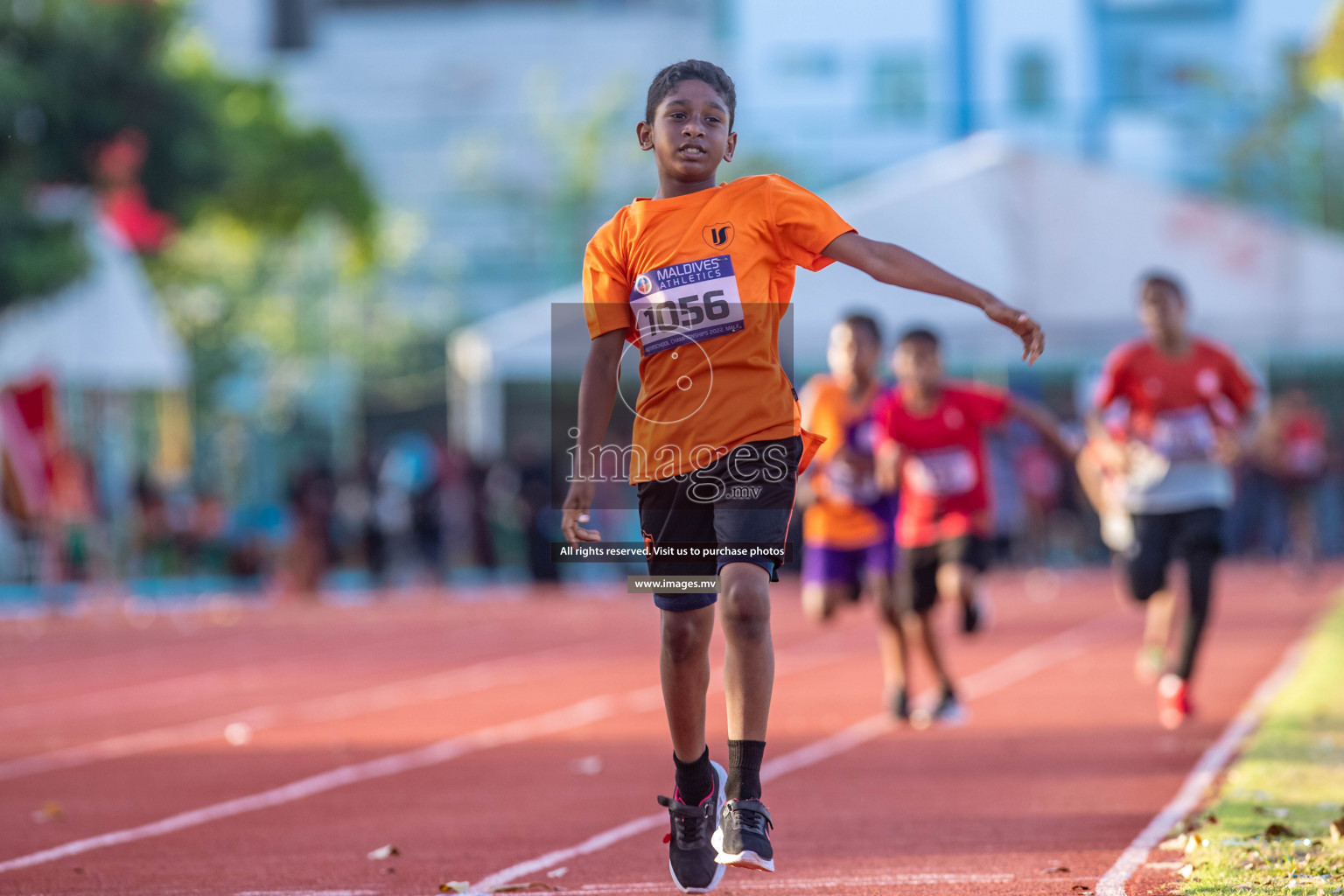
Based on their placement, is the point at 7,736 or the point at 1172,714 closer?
the point at 1172,714

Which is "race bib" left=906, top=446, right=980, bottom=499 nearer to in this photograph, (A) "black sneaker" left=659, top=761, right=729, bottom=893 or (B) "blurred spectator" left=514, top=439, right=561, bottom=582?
(A) "black sneaker" left=659, top=761, right=729, bottom=893

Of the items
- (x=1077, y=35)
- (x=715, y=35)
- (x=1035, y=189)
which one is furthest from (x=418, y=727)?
(x=715, y=35)

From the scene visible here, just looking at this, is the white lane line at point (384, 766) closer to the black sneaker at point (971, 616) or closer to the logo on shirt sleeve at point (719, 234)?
the black sneaker at point (971, 616)

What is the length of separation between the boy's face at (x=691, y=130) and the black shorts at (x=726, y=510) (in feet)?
2.24

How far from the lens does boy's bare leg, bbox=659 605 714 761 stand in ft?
14.8

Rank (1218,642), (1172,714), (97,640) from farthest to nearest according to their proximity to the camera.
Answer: (97,640) → (1218,642) → (1172,714)

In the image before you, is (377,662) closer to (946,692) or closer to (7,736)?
(7,736)

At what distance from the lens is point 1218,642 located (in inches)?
524

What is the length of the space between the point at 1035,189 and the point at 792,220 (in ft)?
47.0

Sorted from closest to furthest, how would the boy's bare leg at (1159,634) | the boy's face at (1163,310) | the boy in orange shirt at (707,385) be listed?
1. the boy in orange shirt at (707,385)
2. the boy's face at (1163,310)
3. the boy's bare leg at (1159,634)

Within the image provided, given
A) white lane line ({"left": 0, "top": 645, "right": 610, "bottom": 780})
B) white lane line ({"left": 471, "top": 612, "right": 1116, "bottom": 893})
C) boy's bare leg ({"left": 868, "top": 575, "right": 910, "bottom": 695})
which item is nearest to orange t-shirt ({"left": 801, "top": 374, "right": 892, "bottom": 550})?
boy's bare leg ({"left": 868, "top": 575, "right": 910, "bottom": 695})

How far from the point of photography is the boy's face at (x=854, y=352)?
9.08 m

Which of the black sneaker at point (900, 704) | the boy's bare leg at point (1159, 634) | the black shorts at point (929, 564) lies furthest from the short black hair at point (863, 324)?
the boy's bare leg at point (1159, 634)

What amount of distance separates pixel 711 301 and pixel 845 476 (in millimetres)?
4901
